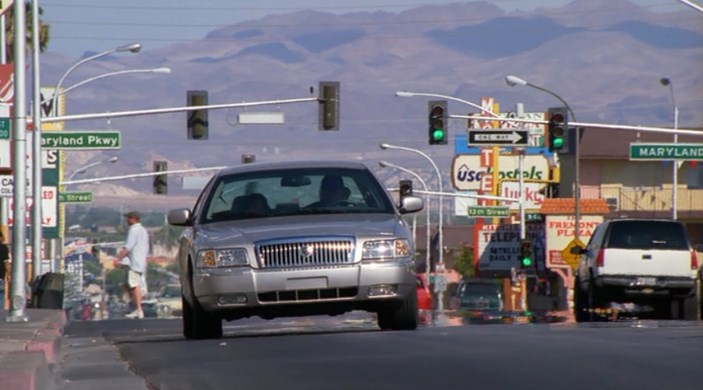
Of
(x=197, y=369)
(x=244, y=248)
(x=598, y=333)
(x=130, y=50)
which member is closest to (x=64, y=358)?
(x=244, y=248)

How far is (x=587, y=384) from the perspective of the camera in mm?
10875

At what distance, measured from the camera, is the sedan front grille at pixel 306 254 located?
17.0 metres

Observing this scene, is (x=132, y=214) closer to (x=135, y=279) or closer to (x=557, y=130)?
(x=135, y=279)

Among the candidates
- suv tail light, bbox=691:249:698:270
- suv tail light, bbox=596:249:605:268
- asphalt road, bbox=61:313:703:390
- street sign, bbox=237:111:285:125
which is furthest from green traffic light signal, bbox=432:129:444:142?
asphalt road, bbox=61:313:703:390

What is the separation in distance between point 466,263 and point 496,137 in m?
56.6

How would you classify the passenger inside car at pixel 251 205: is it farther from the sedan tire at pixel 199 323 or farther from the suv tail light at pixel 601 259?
the suv tail light at pixel 601 259

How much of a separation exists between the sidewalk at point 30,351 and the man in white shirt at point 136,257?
5.12 metres

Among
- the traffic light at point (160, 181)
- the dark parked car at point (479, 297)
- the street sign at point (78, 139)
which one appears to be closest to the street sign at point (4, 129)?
the street sign at point (78, 139)

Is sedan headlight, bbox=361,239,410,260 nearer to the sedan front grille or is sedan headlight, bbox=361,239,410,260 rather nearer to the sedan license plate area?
the sedan front grille

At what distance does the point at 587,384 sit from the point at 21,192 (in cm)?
1233

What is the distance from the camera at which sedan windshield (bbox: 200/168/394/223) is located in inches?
706

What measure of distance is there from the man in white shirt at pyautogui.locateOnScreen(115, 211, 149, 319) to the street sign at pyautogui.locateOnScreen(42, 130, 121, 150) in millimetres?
6587

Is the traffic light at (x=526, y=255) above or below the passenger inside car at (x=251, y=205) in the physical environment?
below

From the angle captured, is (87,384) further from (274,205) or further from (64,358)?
(274,205)
